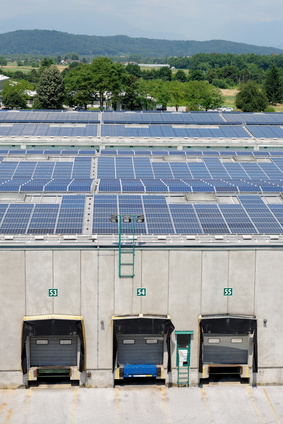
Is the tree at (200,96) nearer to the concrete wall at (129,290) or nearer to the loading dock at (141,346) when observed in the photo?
the concrete wall at (129,290)

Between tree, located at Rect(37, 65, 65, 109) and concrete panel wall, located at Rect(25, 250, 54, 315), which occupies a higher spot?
tree, located at Rect(37, 65, 65, 109)

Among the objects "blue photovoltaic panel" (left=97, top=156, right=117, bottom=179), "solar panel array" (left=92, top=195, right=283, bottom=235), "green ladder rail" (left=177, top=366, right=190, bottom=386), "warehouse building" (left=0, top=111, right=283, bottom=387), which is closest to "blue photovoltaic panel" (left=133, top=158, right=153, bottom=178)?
"blue photovoltaic panel" (left=97, top=156, right=117, bottom=179)

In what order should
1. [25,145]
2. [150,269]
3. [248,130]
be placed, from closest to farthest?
[150,269]
[25,145]
[248,130]

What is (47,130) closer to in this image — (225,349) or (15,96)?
(225,349)

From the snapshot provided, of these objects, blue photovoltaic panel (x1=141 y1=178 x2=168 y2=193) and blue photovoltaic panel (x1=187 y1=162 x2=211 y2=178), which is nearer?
blue photovoltaic panel (x1=141 y1=178 x2=168 y2=193)

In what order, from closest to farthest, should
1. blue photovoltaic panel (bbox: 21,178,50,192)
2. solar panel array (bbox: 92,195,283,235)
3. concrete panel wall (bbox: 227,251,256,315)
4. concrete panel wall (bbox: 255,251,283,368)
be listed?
1. concrete panel wall (bbox: 227,251,256,315)
2. concrete panel wall (bbox: 255,251,283,368)
3. solar panel array (bbox: 92,195,283,235)
4. blue photovoltaic panel (bbox: 21,178,50,192)

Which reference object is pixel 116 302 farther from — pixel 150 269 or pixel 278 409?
pixel 278 409

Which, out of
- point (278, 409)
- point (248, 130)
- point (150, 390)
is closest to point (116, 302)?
point (150, 390)

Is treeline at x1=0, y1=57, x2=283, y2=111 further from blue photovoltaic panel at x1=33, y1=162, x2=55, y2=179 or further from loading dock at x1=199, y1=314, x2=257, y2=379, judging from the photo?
loading dock at x1=199, y1=314, x2=257, y2=379
